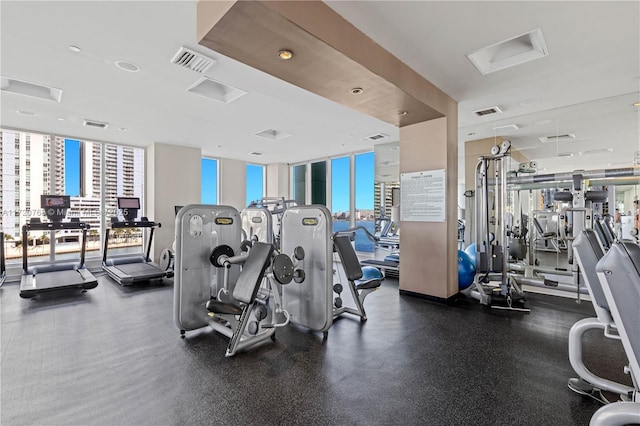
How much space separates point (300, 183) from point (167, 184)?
395 centimetres

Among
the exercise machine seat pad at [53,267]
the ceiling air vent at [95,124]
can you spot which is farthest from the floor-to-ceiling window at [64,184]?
the ceiling air vent at [95,124]

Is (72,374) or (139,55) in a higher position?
(139,55)

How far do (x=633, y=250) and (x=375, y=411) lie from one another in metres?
1.69

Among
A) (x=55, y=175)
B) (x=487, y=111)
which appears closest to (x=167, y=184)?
(x=55, y=175)

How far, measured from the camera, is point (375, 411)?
199 cm

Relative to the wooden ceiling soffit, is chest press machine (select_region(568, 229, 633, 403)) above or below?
below

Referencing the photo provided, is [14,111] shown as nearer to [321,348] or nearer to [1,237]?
[1,237]

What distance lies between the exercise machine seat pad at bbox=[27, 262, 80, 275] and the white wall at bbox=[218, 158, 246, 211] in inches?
151

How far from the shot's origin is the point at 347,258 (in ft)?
12.0

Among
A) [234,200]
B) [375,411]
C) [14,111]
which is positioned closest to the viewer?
[375,411]

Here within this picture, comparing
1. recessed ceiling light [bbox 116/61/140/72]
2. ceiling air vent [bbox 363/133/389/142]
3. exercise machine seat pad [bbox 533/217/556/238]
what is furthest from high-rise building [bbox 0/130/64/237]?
exercise machine seat pad [bbox 533/217/556/238]

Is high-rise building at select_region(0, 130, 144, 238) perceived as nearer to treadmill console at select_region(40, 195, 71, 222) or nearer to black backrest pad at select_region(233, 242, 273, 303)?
treadmill console at select_region(40, 195, 71, 222)

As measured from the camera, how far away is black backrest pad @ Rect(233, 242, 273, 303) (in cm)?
273

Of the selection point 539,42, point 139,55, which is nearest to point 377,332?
point 539,42
